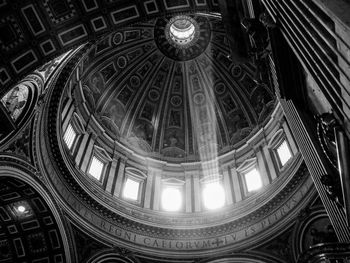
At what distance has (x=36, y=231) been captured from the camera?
50.2 feet

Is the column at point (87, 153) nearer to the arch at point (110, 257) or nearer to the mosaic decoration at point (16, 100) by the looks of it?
the arch at point (110, 257)

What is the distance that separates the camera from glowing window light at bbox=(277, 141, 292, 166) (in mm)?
17250

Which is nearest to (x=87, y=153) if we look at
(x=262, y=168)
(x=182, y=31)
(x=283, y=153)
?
(x=262, y=168)

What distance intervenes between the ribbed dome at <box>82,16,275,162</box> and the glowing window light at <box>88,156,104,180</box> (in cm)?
235

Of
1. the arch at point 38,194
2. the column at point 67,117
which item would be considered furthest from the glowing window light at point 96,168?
the arch at point 38,194

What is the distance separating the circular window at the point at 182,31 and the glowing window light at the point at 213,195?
10054mm

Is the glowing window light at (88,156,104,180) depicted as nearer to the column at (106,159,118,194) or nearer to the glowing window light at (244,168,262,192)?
the column at (106,159,118,194)

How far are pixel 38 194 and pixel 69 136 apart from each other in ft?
12.2

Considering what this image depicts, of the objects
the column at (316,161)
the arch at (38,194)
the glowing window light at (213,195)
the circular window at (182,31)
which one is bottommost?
the column at (316,161)

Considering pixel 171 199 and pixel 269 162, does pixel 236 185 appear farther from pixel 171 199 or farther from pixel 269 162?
pixel 171 199

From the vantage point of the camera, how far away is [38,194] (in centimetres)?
1430

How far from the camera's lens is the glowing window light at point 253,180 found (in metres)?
18.0

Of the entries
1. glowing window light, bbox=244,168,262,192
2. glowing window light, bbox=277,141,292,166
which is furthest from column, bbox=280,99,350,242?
glowing window light, bbox=244,168,262,192

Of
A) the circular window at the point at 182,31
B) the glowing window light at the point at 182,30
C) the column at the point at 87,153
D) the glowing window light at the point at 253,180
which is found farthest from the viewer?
the glowing window light at the point at 182,30
